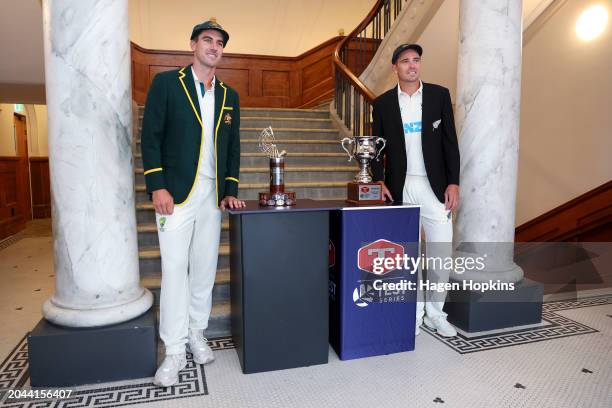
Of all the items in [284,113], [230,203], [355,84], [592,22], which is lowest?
[230,203]

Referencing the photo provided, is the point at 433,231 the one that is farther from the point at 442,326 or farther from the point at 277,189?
the point at 277,189

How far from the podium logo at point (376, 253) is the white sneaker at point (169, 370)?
115 cm

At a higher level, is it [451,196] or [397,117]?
[397,117]

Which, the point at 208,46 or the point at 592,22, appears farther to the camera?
the point at 592,22

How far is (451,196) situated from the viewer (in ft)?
9.46

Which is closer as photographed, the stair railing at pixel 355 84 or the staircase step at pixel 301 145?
the stair railing at pixel 355 84

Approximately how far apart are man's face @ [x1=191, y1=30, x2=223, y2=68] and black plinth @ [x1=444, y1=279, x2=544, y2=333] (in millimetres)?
2277

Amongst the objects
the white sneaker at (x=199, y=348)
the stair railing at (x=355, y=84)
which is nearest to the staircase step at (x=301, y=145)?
the stair railing at (x=355, y=84)

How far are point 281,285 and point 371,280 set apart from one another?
0.54 meters

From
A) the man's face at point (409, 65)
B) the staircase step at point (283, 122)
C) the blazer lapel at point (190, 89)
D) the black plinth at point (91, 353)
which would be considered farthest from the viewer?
the staircase step at point (283, 122)

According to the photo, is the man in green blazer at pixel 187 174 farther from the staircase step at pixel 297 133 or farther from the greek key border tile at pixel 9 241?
the greek key border tile at pixel 9 241

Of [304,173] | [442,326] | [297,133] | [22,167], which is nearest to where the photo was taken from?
[442,326]

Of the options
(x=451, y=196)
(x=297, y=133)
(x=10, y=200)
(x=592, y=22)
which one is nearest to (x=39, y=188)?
(x=10, y=200)

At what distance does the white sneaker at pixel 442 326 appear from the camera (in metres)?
3.01
